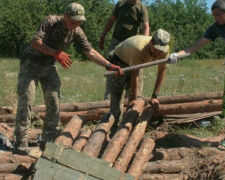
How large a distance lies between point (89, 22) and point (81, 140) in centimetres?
4019

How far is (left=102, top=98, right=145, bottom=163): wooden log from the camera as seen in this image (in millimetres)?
5477

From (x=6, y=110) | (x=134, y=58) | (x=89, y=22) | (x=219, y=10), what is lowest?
(x=89, y=22)

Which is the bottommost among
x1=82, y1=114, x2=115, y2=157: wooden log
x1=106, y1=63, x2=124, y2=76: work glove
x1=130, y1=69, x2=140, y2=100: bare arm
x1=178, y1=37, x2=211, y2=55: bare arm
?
x1=82, y1=114, x2=115, y2=157: wooden log

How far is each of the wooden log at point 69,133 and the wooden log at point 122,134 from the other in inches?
20.6

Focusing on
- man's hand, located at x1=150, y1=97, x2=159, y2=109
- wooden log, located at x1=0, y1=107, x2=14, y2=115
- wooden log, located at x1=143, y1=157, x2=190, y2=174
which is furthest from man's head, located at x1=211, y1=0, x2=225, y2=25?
wooden log, located at x1=0, y1=107, x2=14, y2=115

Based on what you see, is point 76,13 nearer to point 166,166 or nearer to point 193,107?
point 166,166

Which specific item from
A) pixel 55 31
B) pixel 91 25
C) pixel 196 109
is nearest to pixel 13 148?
pixel 55 31

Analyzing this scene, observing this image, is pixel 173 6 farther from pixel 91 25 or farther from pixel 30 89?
pixel 30 89

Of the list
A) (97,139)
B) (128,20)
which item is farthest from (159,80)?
(128,20)

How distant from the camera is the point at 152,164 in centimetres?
549

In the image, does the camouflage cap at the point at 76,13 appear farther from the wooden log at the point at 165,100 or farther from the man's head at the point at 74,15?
the wooden log at the point at 165,100

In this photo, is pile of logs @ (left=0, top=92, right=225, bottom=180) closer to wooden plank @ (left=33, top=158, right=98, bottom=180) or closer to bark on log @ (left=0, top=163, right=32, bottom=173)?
bark on log @ (left=0, top=163, right=32, bottom=173)

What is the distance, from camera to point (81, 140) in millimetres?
5914

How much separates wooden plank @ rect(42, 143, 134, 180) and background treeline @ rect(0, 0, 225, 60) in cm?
3290
